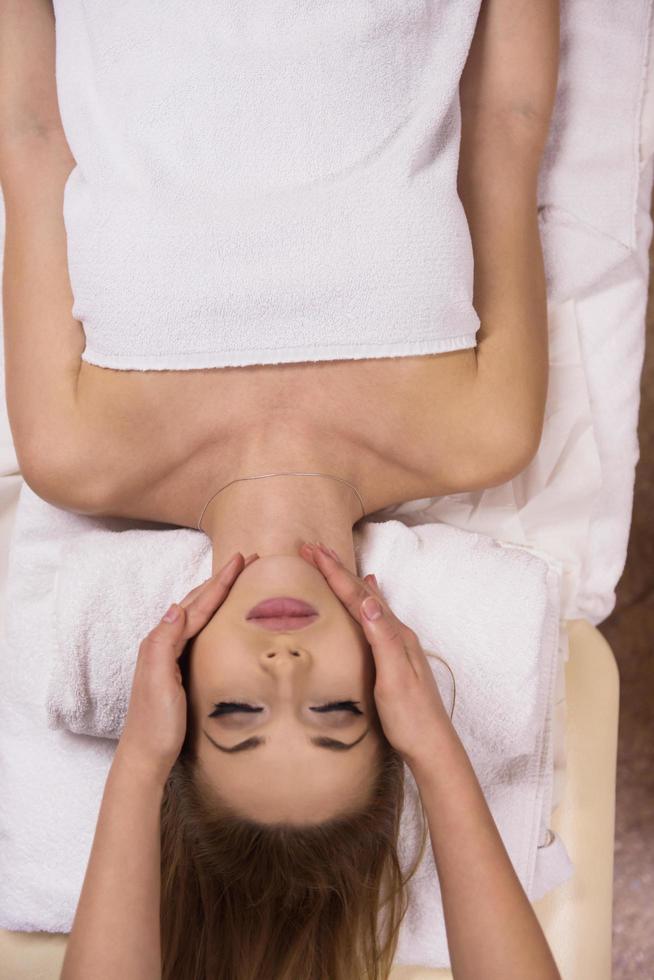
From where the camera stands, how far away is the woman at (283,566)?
3.66 feet

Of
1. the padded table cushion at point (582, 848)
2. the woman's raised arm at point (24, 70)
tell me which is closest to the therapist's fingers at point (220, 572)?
the padded table cushion at point (582, 848)

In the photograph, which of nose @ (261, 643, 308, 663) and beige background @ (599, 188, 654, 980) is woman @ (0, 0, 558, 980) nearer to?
nose @ (261, 643, 308, 663)

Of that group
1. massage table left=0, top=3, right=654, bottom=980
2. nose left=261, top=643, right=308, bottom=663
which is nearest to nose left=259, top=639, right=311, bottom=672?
nose left=261, top=643, right=308, bottom=663

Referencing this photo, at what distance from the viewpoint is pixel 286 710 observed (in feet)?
3.54

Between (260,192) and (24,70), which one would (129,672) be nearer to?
(260,192)

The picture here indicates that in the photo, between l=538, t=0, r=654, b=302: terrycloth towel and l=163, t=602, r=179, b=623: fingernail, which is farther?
l=538, t=0, r=654, b=302: terrycloth towel

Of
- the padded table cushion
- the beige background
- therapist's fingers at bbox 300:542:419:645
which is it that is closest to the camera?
therapist's fingers at bbox 300:542:419:645

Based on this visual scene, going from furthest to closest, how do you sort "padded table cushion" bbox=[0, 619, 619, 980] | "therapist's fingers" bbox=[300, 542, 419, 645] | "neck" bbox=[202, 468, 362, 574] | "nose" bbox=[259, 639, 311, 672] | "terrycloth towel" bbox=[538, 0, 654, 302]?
"terrycloth towel" bbox=[538, 0, 654, 302]
"padded table cushion" bbox=[0, 619, 619, 980]
"neck" bbox=[202, 468, 362, 574]
"therapist's fingers" bbox=[300, 542, 419, 645]
"nose" bbox=[259, 639, 311, 672]

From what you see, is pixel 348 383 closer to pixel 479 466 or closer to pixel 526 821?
pixel 479 466

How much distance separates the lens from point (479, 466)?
1382mm

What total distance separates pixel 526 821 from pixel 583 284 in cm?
82

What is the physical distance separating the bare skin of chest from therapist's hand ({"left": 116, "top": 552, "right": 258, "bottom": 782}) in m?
0.20

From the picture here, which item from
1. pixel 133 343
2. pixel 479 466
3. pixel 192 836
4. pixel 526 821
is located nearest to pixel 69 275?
pixel 133 343

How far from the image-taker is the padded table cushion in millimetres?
1384
